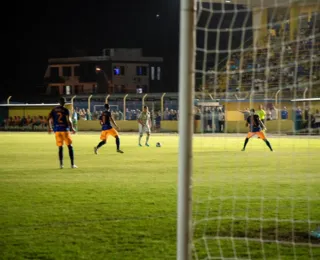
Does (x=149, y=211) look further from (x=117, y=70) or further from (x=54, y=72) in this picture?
(x=54, y=72)

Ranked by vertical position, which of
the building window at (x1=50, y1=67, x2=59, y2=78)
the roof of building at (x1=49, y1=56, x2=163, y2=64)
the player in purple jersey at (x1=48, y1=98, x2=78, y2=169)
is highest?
the roof of building at (x1=49, y1=56, x2=163, y2=64)

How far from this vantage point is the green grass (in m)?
5.88

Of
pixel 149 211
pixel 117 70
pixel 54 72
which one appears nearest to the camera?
pixel 149 211

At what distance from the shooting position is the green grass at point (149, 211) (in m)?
5.88

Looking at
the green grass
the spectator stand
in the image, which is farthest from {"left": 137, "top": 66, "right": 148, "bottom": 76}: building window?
the green grass

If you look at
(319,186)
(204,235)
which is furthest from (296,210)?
(319,186)

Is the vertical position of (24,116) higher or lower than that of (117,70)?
lower

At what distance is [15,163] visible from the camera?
51.1ft

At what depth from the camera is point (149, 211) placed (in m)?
7.96

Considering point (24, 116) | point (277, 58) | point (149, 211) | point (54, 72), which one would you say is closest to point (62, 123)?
point (149, 211)

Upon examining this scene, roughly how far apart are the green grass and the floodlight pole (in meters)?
1.16

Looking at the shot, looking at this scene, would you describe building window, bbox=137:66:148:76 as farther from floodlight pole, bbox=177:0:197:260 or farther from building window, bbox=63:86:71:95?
floodlight pole, bbox=177:0:197:260

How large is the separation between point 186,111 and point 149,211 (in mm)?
3827

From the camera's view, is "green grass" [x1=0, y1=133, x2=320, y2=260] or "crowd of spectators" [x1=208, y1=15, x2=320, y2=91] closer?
"green grass" [x1=0, y1=133, x2=320, y2=260]
